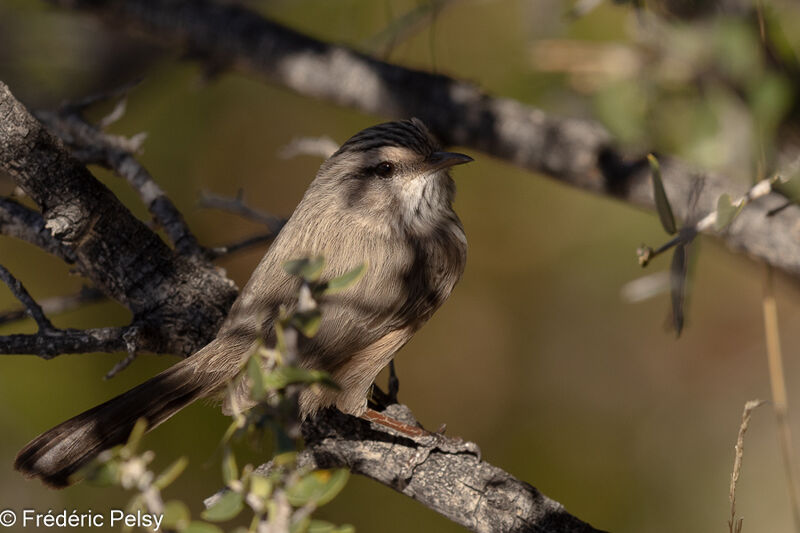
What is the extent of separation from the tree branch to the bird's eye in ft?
2.51

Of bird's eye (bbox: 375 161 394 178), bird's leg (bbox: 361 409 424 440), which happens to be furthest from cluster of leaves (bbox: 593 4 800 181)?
bird's leg (bbox: 361 409 424 440)

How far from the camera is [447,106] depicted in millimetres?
4180

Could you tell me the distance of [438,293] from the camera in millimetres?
3330

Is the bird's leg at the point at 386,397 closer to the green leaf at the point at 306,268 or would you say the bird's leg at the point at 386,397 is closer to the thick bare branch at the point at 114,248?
the thick bare branch at the point at 114,248

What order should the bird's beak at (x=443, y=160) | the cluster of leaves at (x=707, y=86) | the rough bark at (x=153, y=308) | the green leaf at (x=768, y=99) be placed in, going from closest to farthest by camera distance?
the rough bark at (x=153, y=308), the green leaf at (x=768, y=99), the cluster of leaves at (x=707, y=86), the bird's beak at (x=443, y=160)

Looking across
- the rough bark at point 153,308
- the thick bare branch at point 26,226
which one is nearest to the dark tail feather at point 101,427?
the rough bark at point 153,308

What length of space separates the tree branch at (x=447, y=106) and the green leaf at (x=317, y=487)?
2.61 m

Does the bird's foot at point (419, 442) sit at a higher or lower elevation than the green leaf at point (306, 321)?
higher

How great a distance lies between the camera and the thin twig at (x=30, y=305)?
2617 mm

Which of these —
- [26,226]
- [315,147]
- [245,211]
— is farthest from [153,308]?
[315,147]

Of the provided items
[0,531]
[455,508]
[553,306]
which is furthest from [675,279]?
[0,531]

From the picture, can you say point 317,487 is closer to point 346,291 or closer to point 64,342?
point 64,342

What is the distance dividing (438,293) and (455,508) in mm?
942

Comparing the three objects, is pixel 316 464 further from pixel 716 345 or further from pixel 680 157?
pixel 716 345
